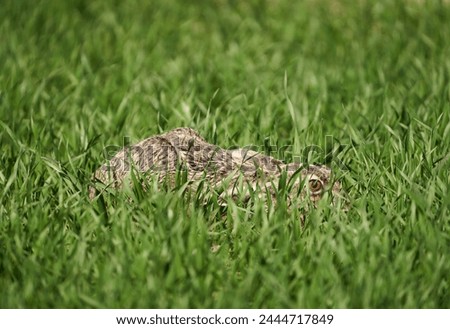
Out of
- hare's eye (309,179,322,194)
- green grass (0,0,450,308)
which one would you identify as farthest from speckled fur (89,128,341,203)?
green grass (0,0,450,308)

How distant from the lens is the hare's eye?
14.1 feet

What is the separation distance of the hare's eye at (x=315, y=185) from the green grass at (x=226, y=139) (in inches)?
7.5

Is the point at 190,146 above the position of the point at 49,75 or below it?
above

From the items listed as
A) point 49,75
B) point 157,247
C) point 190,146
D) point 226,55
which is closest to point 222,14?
point 226,55

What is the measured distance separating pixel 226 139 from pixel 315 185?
0.78 metres

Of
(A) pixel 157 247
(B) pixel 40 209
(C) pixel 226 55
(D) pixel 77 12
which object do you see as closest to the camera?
(A) pixel 157 247

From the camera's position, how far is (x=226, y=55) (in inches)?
253

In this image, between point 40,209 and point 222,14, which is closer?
point 40,209

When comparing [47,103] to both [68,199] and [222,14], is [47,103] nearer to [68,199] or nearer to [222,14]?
[68,199]

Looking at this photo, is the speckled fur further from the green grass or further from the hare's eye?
the green grass

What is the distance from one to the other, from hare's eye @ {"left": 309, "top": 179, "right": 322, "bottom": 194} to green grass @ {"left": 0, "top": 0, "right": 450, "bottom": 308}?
0.63ft

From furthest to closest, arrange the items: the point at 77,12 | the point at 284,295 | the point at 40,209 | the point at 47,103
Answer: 1. the point at 77,12
2. the point at 47,103
3. the point at 40,209
4. the point at 284,295

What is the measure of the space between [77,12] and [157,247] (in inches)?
147

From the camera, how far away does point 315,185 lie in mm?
4305
